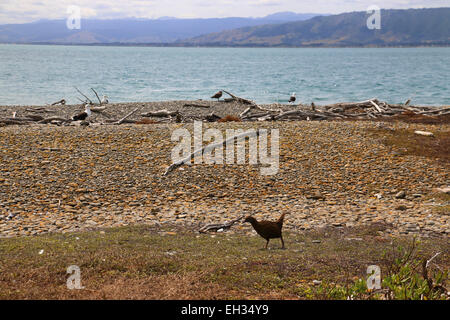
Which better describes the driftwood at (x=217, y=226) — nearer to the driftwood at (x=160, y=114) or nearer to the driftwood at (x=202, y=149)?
the driftwood at (x=202, y=149)

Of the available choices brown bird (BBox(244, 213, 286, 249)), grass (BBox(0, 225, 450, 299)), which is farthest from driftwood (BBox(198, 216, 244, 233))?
brown bird (BBox(244, 213, 286, 249))

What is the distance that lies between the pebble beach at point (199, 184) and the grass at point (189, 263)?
97 centimetres

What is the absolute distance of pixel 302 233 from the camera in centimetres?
975

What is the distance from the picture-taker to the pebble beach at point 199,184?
10.7 m

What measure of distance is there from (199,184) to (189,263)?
5800 mm

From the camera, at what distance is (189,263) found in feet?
24.2

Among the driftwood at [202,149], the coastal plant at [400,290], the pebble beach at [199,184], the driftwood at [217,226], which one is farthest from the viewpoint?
the driftwood at [202,149]

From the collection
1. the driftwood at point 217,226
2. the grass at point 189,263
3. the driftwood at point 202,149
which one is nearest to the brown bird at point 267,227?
the grass at point 189,263

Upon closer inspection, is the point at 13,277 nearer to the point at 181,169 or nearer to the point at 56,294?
the point at 56,294

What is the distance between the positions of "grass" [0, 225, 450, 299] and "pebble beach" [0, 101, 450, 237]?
38.3 inches

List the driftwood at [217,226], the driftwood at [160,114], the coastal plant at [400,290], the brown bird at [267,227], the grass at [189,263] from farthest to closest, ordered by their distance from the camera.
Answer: the driftwood at [160,114]
the driftwood at [217,226]
the brown bird at [267,227]
the grass at [189,263]
the coastal plant at [400,290]

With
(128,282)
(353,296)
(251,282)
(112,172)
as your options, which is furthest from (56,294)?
(112,172)

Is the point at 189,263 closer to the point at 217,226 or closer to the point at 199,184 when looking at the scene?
the point at 217,226
